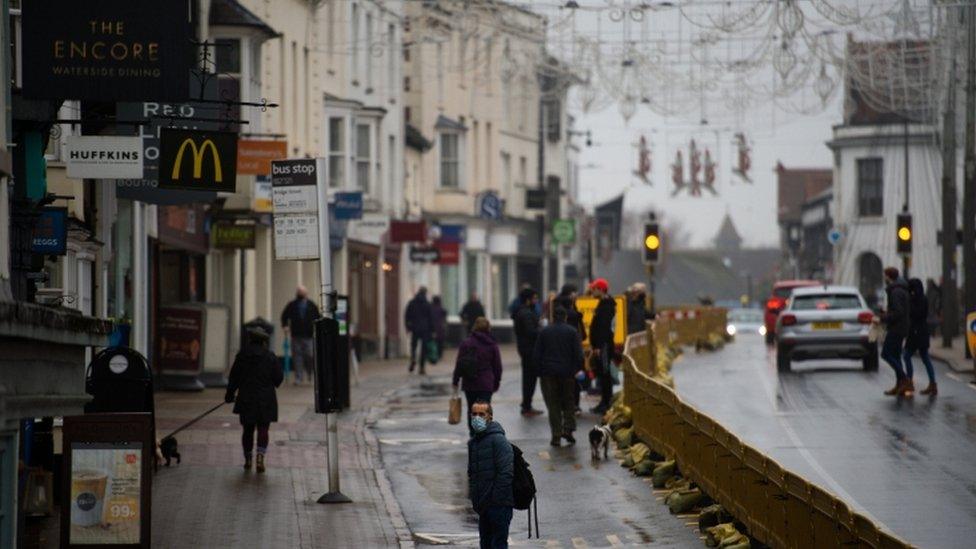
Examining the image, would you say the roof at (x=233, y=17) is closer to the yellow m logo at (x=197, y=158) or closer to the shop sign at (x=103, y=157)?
the shop sign at (x=103, y=157)

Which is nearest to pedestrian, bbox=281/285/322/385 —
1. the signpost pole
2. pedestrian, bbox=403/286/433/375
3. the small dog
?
pedestrian, bbox=403/286/433/375

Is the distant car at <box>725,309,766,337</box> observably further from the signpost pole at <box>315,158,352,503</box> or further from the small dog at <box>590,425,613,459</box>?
the signpost pole at <box>315,158,352,503</box>

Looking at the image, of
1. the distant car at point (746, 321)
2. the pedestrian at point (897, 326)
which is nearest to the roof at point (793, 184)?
the distant car at point (746, 321)

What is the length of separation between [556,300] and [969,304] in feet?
56.9

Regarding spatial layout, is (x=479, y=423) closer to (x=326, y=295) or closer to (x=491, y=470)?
(x=491, y=470)

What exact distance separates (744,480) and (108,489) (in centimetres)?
486

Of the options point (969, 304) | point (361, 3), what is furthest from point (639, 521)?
point (361, 3)

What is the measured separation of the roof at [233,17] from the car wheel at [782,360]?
437 inches

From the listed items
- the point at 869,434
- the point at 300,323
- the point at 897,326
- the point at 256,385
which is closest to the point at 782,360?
the point at 897,326

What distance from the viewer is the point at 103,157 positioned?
18.1 m

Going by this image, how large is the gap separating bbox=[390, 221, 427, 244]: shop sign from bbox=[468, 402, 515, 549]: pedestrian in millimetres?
37011

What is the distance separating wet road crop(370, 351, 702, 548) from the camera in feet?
55.2

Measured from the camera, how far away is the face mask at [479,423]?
14.5 metres

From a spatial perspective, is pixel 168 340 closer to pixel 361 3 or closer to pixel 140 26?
pixel 140 26
